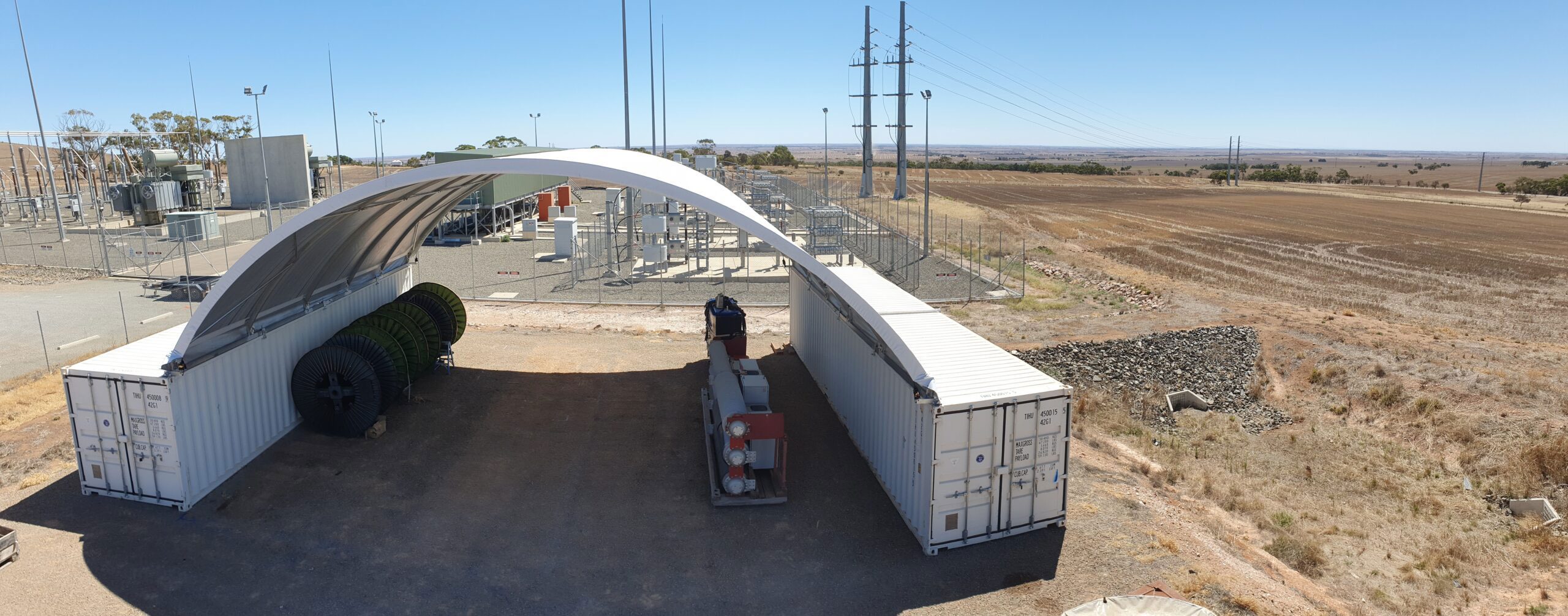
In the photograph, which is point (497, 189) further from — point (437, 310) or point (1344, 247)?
point (1344, 247)

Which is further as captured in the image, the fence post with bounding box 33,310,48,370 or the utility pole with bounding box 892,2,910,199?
the utility pole with bounding box 892,2,910,199

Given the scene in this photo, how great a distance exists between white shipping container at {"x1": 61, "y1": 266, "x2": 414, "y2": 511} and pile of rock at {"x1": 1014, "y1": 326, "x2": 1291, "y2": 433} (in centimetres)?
1610

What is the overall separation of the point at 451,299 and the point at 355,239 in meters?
3.74

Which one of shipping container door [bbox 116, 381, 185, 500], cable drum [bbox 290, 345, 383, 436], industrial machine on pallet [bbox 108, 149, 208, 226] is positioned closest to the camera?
shipping container door [bbox 116, 381, 185, 500]

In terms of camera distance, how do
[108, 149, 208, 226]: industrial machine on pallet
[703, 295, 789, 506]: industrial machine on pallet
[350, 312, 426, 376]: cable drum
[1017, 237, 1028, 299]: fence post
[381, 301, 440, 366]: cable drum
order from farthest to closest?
[108, 149, 208, 226]: industrial machine on pallet → [1017, 237, 1028, 299]: fence post → [381, 301, 440, 366]: cable drum → [350, 312, 426, 376]: cable drum → [703, 295, 789, 506]: industrial machine on pallet

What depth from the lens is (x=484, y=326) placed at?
82.0 ft

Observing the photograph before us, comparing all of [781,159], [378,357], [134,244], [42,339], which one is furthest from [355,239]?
[781,159]

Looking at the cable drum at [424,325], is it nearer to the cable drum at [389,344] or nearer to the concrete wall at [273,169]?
the cable drum at [389,344]

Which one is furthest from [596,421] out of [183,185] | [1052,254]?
[183,185]

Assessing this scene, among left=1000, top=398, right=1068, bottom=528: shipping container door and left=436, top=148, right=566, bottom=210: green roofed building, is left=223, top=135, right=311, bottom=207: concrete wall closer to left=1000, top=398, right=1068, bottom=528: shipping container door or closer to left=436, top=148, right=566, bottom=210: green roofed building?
left=436, top=148, right=566, bottom=210: green roofed building

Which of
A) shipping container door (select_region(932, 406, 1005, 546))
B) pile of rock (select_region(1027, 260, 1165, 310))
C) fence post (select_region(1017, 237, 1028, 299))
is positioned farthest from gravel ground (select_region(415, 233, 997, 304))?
shipping container door (select_region(932, 406, 1005, 546))

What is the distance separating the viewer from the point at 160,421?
12.3m

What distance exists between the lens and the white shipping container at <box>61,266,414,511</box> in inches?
484

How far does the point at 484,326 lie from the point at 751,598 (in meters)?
17.0
